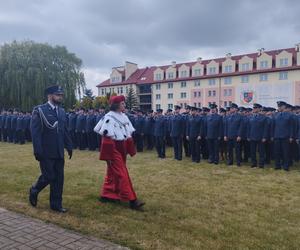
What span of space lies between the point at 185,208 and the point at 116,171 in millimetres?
1334

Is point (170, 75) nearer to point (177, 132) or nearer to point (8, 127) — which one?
point (8, 127)

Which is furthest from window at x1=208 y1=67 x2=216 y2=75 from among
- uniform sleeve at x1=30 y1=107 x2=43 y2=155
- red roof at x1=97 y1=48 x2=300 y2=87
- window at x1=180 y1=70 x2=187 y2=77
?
uniform sleeve at x1=30 y1=107 x2=43 y2=155

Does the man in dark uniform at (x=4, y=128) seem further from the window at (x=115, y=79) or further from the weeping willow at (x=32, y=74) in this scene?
the window at (x=115, y=79)

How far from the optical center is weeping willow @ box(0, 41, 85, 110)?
2845 centimetres

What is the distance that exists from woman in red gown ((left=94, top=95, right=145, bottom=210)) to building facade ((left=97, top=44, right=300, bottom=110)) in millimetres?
46718

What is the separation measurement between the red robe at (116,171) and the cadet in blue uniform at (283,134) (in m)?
5.53

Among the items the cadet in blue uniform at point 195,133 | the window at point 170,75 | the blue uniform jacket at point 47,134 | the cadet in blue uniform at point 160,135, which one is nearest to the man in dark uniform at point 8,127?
the cadet in blue uniform at point 160,135

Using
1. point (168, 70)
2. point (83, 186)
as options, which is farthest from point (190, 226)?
point (168, 70)

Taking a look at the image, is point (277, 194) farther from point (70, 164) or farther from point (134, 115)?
point (134, 115)

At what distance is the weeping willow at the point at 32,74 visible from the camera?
93.4 ft

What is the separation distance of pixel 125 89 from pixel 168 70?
10.1 metres

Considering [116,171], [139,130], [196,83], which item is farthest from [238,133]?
[196,83]

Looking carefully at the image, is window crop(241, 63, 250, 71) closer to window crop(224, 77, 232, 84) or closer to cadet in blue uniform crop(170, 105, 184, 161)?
window crop(224, 77, 232, 84)

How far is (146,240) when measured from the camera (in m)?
4.30
